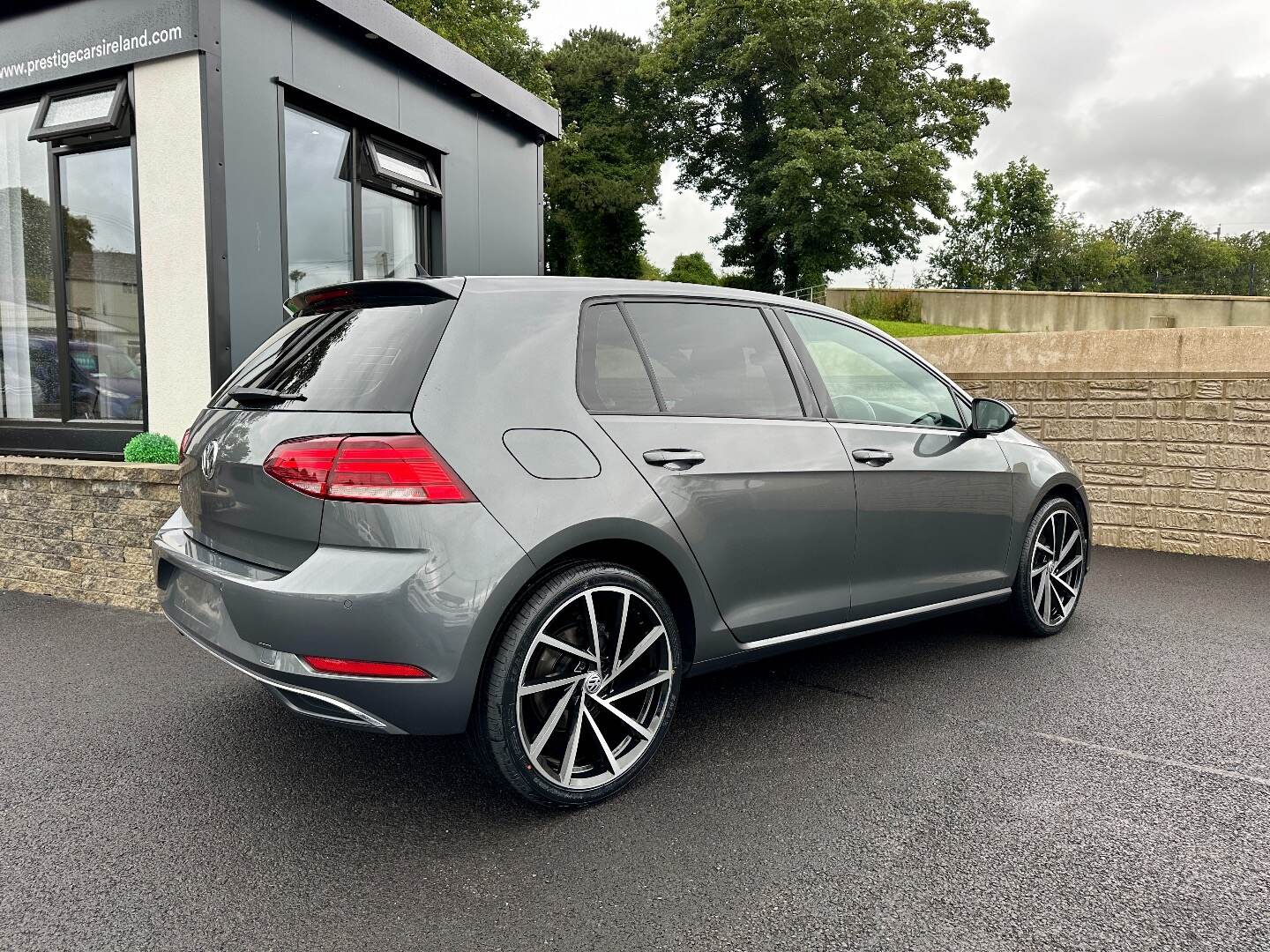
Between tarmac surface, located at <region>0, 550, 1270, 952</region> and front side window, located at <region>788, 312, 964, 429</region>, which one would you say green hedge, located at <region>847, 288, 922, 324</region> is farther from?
tarmac surface, located at <region>0, 550, 1270, 952</region>

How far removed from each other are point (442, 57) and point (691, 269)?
4552 cm

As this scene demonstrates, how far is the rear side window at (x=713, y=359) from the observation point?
3068 mm

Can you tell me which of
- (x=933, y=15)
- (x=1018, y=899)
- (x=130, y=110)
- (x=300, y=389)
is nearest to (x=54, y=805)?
(x=300, y=389)

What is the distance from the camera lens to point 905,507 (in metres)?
3.67

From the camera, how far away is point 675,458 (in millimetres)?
2877

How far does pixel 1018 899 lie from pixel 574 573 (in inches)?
57.2

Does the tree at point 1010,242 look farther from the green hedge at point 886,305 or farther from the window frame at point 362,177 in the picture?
the window frame at point 362,177

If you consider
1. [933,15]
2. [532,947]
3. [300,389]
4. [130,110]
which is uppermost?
[933,15]

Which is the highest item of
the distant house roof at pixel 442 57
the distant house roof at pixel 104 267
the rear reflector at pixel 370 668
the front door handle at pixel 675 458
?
the distant house roof at pixel 442 57

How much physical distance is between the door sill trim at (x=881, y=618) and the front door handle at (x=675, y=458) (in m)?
0.69

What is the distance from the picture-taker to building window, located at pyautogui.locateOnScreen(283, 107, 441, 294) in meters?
7.24

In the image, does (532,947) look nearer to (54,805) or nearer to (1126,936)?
(1126,936)

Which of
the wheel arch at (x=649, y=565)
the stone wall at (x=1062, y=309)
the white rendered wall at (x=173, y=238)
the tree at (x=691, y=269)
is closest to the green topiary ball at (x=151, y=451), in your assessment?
the white rendered wall at (x=173, y=238)

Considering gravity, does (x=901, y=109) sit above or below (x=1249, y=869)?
above
